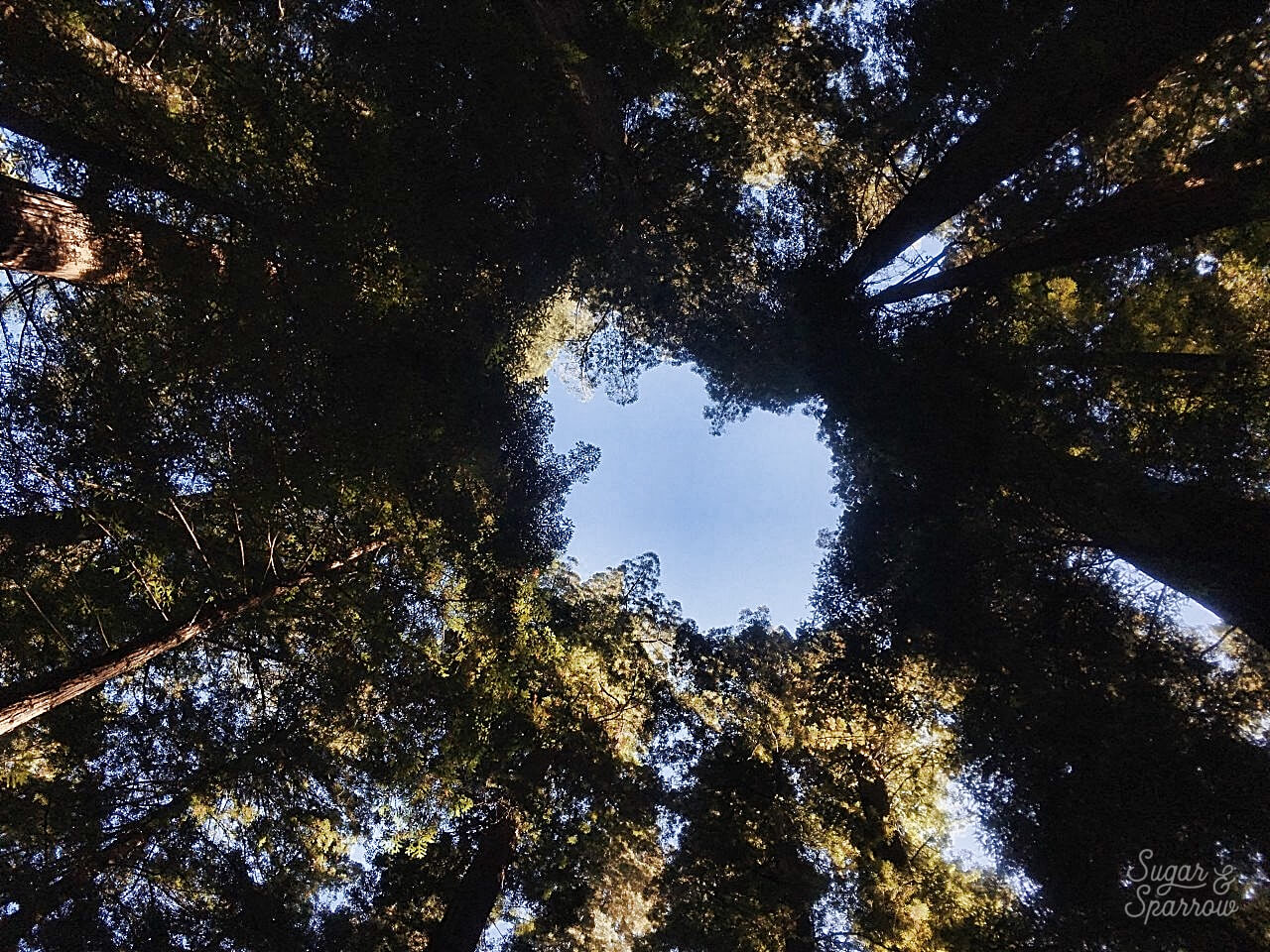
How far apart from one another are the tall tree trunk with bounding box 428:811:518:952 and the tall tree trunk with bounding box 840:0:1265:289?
15.4 metres

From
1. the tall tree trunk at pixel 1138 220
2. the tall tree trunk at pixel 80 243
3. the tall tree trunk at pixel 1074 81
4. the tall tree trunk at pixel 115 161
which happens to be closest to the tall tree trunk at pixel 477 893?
the tall tree trunk at pixel 80 243

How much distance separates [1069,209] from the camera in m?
11.2

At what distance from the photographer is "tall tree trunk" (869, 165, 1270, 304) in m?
7.91

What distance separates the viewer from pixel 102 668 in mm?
6453

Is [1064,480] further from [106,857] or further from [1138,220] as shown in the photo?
[106,857]

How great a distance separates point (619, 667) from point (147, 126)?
10702 millimetres

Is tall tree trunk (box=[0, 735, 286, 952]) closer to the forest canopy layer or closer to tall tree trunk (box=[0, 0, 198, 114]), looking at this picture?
the forest canopy layer

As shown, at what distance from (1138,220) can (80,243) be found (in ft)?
50.0

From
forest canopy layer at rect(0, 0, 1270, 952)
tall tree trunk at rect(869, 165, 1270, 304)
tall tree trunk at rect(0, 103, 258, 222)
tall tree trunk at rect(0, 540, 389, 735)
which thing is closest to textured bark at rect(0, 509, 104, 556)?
forest canopy layer at rect(0, 0, 1270, 952)

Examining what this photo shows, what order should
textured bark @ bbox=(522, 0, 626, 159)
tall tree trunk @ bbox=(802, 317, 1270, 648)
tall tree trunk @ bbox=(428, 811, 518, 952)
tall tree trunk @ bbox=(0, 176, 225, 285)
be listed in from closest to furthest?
tall tree trunk @ bbox=(0, 176, 225, 285) → tall tree trunk @ bbox=(802, 317, 1270, 648) → tall tree trunk @ bbox=(428, 811, 518, 952) → textured bark @ bbox=(522, 0, 626, 159)

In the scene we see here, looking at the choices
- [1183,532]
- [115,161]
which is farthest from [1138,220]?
[115,161]

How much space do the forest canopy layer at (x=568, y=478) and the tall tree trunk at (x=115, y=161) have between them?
44 millimetres

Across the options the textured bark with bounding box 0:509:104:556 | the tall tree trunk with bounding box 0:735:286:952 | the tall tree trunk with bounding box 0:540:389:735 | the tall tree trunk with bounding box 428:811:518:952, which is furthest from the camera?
the tall tree trunk with bounding box 428:811:518:952

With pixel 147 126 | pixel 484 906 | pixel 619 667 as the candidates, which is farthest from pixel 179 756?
pixel 147 126
